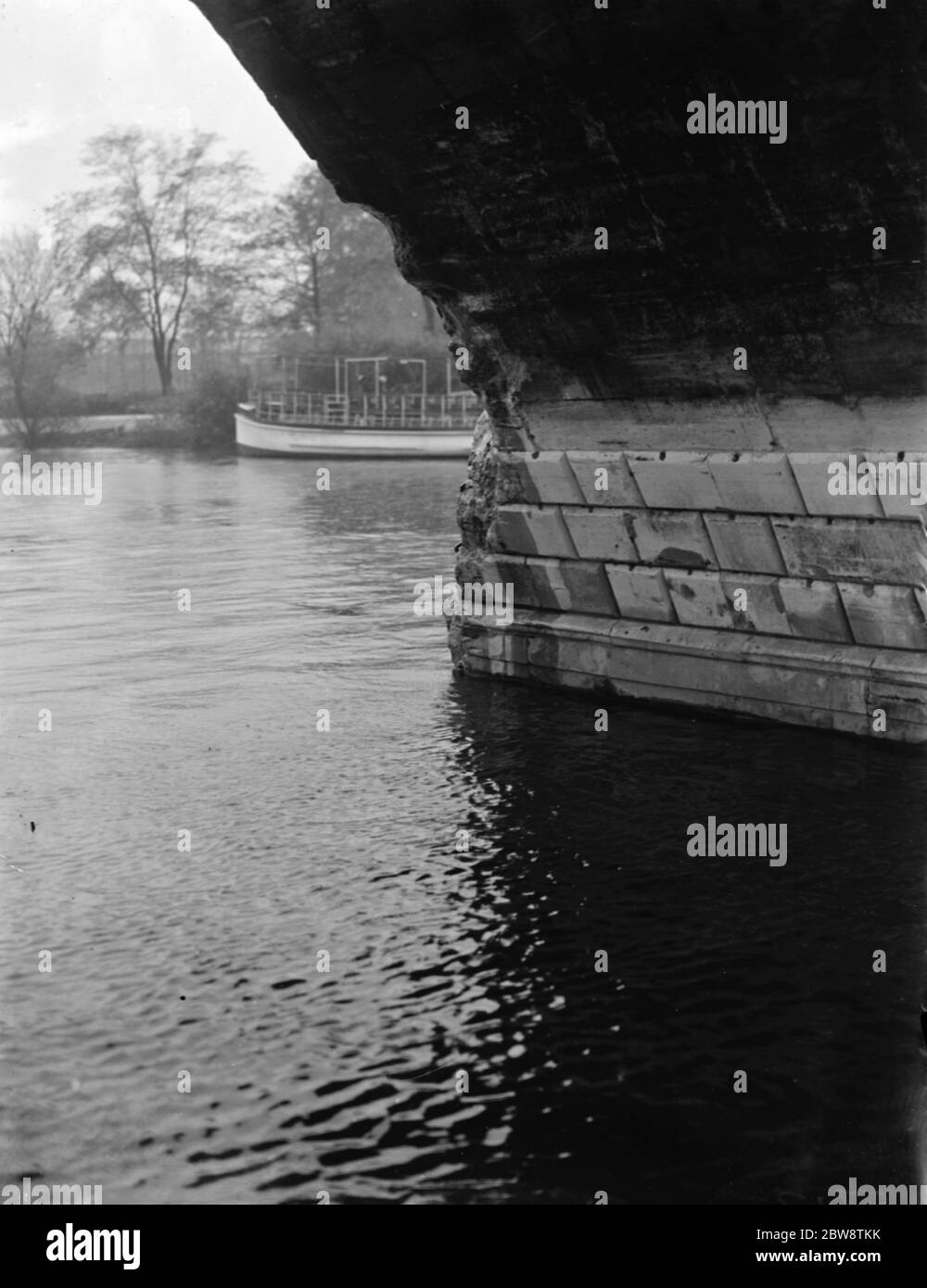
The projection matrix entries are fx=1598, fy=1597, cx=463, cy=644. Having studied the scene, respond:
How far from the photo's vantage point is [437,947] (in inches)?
357

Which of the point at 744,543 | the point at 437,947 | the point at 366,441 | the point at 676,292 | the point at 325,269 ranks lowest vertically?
the point at 437,947

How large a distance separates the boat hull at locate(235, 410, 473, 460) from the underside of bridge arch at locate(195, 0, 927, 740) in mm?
47783

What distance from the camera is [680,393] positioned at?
1343 cm

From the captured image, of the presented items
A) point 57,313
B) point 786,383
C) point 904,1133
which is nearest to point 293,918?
point 904,1133

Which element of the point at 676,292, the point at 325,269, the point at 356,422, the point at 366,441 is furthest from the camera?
the point at 325,269

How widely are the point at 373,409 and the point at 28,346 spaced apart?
1445cm

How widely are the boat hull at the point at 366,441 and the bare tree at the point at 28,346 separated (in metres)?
9.42

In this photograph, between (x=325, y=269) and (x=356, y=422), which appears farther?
(x=325, y=269)

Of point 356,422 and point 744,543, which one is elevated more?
point 356,422

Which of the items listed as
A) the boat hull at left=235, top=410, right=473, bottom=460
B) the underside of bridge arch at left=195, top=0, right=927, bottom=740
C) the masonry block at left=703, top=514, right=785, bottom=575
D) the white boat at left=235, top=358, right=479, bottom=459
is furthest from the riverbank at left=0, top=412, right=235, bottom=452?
the masonry block at left=703, top=514, right=785, bottom=575

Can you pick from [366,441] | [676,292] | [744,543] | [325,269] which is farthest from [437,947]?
[325,269]

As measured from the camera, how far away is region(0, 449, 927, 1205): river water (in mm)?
6848

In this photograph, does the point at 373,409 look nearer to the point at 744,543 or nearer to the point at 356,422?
the point at 356,422
